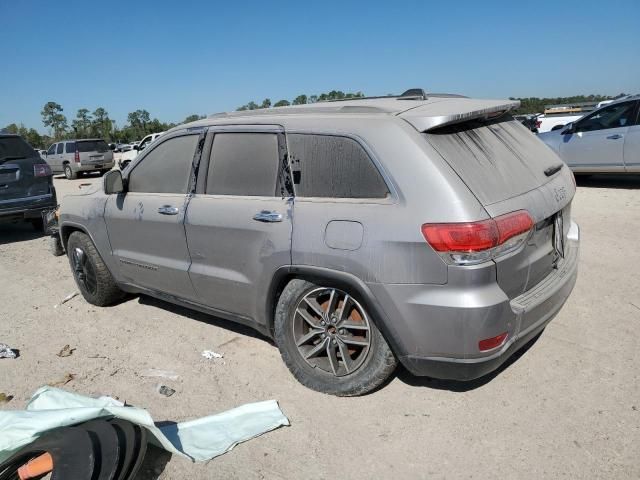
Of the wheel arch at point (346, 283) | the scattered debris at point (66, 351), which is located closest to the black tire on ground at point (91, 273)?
the scattered debris at point (66, 351)

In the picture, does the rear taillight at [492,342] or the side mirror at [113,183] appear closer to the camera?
the rear taillight at [492,342]

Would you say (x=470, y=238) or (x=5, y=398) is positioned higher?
(x=470, y=238)

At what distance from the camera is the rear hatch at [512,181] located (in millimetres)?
2740

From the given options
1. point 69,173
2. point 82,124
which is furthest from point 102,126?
point 69,173

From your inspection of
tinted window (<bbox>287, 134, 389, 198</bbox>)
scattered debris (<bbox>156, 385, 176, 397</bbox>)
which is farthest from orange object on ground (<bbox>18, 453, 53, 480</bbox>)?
tinted window (<bbox>287, 134, 389, 198</bbox>)

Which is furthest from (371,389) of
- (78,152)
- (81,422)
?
(78,152)

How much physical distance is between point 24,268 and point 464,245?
6455 millimetres

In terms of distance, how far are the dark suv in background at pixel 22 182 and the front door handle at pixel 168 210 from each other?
5654 millimetres

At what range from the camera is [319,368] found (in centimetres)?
331

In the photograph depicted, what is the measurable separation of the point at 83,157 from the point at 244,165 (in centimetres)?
2149

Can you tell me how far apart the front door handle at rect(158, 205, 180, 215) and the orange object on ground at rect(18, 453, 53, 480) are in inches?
73.2

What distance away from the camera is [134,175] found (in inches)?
173

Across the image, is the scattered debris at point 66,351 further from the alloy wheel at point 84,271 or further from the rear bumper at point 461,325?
the rear bumper at point 461,325

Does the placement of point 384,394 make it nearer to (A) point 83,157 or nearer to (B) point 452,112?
(B) point 452,112
